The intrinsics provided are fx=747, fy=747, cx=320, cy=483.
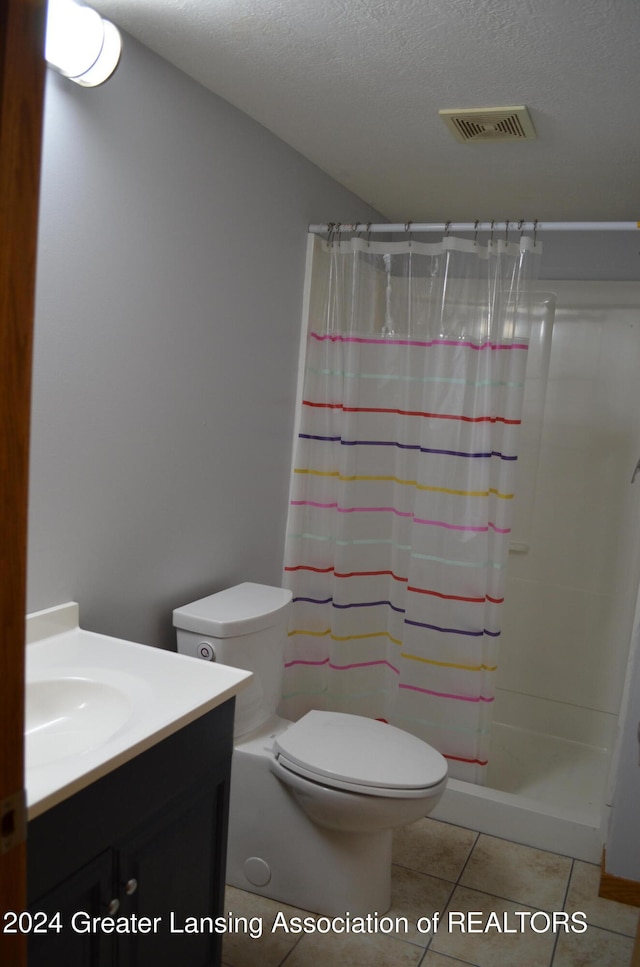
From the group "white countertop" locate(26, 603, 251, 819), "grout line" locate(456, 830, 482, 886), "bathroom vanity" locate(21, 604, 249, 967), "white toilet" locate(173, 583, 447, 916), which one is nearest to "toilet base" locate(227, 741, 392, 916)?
"white toilet" locate(173, 583, 447, 916)

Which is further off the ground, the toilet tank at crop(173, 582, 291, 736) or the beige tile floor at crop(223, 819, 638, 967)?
the toilet tank at crop(173, 582, 291, 736)

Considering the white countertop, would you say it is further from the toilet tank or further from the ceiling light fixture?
the ceiling light fixture

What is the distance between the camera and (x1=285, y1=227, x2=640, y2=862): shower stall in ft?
10.7

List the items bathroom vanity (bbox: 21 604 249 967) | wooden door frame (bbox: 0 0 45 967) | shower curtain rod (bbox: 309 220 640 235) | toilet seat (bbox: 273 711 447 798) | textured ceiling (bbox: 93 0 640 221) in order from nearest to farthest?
1. wooden door frame (bbox: 0 0 45 967)
2. bathroom vanity (bbox: 21 604 249 967)
3. textured ceiling (bbox: 93 0 640 221)
4. toilet seat (bbox: 273 711 447 798)
5. shower curtain rod (bbox: 309 220 640 235)

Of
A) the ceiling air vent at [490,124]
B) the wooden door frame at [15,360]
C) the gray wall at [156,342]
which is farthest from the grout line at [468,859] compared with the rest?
the ceiling air vent at [490,124]

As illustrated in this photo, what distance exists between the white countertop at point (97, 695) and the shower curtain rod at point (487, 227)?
5.42ft

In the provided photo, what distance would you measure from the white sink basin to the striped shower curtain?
137cm

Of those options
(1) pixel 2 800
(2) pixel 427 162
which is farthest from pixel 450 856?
(2) pixel 427 162

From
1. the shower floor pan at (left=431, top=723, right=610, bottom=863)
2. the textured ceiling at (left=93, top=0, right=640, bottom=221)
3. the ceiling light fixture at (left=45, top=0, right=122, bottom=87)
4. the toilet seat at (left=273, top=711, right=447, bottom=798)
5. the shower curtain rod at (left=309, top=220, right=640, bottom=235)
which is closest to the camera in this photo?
the ceiling light fixture at (left=45, top=0, right=122, bottom=87)

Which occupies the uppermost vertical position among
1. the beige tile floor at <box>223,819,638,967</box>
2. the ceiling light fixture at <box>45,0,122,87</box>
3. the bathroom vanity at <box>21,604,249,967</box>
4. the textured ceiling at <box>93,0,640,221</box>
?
the textured ceiling at <box>93,0,640,221</box>

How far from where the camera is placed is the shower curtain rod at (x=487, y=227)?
Result: 2.29 meters

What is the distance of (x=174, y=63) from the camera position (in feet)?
6.54

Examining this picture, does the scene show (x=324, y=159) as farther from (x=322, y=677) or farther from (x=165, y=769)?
(x=165, y=769)

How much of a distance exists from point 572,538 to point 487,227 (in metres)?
1.55
